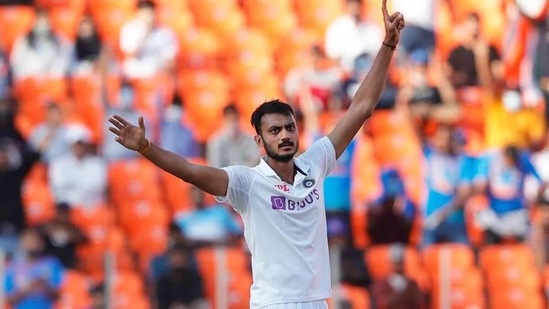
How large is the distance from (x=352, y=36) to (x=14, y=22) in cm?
347

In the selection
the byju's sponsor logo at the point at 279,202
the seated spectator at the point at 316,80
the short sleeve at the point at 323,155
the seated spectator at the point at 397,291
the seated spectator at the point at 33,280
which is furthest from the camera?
the seated spectator at the point at 316,80

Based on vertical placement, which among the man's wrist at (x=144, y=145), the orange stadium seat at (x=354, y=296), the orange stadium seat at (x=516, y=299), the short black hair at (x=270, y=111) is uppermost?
the short black hair at (x=270, y=111)

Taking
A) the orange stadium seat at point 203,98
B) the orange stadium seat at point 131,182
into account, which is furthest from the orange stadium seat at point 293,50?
the orange stadium seat at point 131,182

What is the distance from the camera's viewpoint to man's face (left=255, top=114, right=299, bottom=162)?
15.1ft

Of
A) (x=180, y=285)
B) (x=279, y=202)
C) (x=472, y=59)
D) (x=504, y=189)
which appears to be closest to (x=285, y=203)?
(x=279, y=202)

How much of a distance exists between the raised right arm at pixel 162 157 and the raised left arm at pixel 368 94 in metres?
0.70

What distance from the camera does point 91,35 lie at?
38.0 feet

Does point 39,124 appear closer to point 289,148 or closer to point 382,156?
point 382,156

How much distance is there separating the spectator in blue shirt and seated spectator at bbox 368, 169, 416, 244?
0.59ft

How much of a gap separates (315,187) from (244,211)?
1.03ft

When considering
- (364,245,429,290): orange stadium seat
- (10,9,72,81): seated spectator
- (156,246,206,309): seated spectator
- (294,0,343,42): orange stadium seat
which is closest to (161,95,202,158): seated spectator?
(156,246,206,309): seated spectator

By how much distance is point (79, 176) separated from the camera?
11.1 meters

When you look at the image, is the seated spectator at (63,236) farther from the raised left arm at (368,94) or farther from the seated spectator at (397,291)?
the raised left arm at (368,94)

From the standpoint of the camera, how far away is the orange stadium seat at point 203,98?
11.2 m
